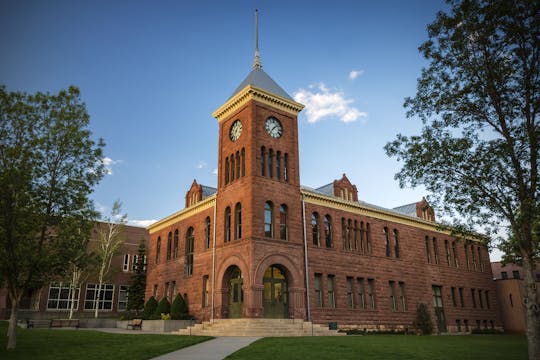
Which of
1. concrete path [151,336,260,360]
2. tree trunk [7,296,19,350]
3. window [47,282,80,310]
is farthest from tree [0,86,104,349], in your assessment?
window [47,282,80,310]

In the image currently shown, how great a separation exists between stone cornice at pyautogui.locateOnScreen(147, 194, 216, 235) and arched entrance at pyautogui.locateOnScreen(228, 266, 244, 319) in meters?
5.86

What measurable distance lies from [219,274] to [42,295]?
28.0 m

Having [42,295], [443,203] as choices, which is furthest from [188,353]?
[42,295]

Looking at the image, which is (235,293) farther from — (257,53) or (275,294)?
(257,53)

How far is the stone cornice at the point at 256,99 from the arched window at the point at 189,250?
9.88 metres

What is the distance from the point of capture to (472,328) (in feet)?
133

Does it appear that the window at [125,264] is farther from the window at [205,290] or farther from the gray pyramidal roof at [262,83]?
the gray pyramidal roof at [262,83]

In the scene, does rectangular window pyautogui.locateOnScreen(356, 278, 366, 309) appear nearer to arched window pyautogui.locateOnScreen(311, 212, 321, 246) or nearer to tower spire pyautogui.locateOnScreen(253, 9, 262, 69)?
arched window pyautogui.locateOnScreen(311, 212, 321, 246)

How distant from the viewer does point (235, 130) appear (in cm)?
3219

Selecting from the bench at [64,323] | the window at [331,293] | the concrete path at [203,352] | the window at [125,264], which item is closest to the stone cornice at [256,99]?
the window at [331,293]

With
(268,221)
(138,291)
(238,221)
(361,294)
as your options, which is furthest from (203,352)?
(138,291)

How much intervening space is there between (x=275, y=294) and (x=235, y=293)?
281 centimetres

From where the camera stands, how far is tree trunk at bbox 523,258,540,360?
48.1 feet

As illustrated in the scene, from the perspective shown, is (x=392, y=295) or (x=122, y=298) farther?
(x=122, y=298)
